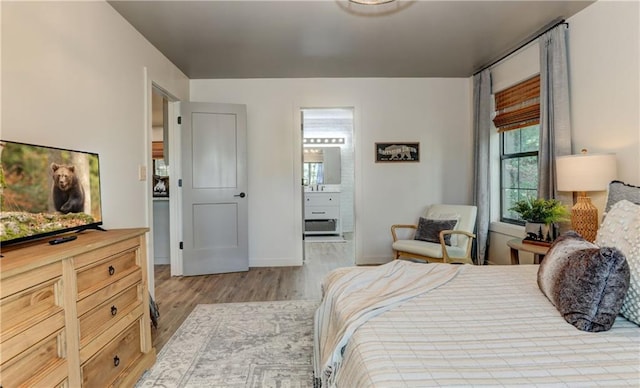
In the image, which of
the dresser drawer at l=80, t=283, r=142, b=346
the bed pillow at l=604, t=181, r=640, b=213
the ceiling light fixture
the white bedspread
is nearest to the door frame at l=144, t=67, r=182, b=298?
the dresser drawer at l=80, t=283, r=142, b=346

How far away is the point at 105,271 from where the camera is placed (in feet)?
5.21

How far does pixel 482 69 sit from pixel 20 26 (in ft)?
13.7

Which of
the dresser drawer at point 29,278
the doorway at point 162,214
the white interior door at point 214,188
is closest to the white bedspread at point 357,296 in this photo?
the dresser drawer at point 29,278

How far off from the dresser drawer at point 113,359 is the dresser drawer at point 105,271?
30 centimetres

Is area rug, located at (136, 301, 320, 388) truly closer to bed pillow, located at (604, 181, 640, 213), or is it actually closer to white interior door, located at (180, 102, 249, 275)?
white interior door, located at (180, 102, 249, 275)

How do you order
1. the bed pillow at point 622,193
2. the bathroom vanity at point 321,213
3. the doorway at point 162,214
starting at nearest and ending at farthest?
the bed pillow at point 622,193
the doorway at point 162,214
the bathroom vanity at point 321,213

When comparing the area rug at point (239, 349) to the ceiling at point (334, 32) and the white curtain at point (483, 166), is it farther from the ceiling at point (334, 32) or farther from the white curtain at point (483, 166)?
the ceiling at point (334, 32)

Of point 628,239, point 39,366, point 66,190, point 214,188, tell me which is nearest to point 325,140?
point 214,188

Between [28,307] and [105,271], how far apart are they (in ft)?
1.48

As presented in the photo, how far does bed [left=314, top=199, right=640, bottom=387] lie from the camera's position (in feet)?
2.86

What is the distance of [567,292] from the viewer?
125cm

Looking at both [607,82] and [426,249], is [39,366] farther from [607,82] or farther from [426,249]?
[607,82]

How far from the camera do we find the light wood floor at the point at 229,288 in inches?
110

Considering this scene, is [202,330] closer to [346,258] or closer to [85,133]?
[85,133]
